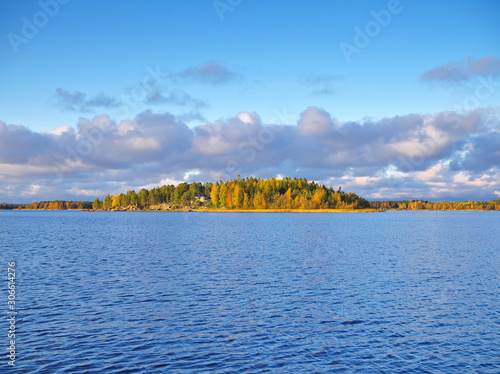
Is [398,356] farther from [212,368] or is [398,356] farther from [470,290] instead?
[470,290]

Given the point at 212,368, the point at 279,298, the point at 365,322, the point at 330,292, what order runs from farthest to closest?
the point at 330,292 < the point at 279,298 < the point at 365,322 < the point at 212,368

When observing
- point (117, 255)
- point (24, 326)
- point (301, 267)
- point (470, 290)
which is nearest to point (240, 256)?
point (301, 267)

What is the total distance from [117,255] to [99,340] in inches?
1540

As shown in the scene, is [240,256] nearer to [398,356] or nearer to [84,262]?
[84,262]

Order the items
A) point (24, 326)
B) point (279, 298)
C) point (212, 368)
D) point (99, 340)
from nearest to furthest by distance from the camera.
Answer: point (212, 368) → point (99, 340) → point (24, 326) → point (279, 298)

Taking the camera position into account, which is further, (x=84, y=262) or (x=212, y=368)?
(x=84, y=262)

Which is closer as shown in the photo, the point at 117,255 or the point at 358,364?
the point at 358,364

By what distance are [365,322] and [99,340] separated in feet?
57.0

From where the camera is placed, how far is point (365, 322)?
26.2m

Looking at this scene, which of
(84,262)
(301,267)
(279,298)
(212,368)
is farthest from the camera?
(84,262)

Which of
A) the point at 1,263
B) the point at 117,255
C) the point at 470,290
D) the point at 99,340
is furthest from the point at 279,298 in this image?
the point at 1,263

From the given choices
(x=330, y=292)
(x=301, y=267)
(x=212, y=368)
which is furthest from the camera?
(x=301, y=267)

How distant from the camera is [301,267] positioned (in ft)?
159

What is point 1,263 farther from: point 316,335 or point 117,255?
point 316,335
